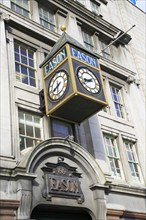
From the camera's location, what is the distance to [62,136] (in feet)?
40.6

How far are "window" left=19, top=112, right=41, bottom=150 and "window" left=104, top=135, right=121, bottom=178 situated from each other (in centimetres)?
401

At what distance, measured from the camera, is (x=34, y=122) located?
1175cm

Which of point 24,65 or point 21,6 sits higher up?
point 21,6

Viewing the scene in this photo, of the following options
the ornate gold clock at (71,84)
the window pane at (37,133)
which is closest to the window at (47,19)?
the ornate gold clock at (71,84)

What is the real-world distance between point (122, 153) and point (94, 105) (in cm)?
435

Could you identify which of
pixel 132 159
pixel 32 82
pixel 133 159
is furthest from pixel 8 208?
pixel 133 159

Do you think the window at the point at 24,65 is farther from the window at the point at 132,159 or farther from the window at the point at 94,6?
the window at the point at 94,6

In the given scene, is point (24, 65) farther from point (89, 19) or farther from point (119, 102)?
point (89, 19)

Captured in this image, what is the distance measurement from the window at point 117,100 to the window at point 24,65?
5.43 m

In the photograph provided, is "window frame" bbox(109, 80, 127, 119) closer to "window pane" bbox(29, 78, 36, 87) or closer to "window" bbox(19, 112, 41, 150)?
"window pane" bbox(29, 78, 36, 87)

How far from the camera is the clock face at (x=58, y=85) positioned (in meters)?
11.0

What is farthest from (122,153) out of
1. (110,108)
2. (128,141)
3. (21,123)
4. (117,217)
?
(21,123)

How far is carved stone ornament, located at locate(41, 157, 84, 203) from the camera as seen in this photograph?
32.6 feet

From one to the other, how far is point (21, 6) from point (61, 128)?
6415 mm
